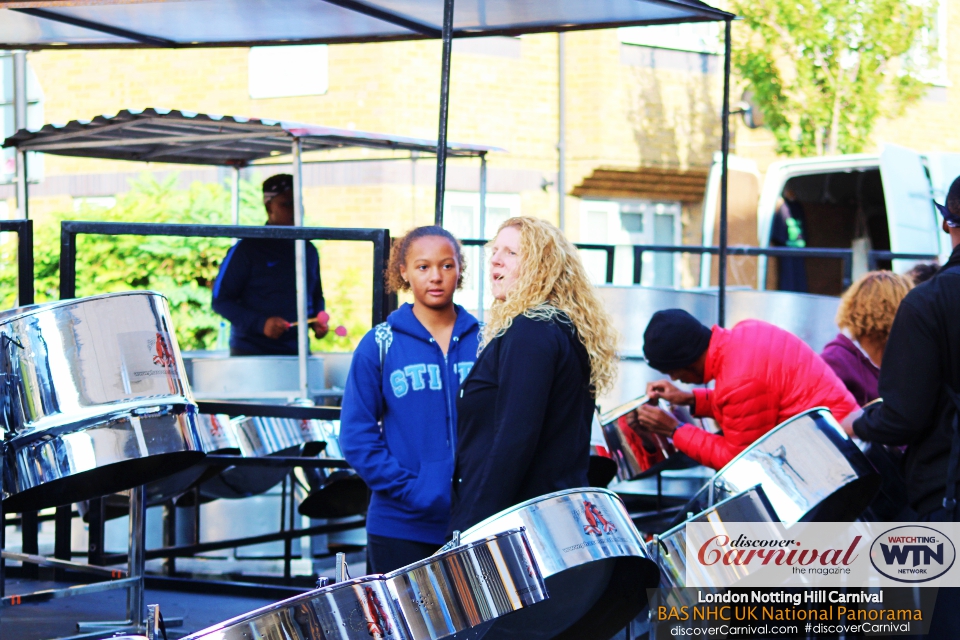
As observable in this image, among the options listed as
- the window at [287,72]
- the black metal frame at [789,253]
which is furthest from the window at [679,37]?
the black metal frame at [789,253]

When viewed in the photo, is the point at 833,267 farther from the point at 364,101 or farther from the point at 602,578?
the point at 602,578

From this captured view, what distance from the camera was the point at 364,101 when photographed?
9891mm

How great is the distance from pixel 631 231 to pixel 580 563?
9727mm

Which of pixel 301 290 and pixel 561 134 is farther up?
pixel 561 134

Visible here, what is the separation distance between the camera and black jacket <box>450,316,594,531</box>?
2.19m

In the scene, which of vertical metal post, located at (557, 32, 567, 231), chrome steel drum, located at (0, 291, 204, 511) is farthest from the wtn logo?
vertical metal post, located at (557, 32, 567, 231)

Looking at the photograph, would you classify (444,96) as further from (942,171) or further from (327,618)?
(942,171)

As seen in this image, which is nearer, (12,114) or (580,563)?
(580,563)

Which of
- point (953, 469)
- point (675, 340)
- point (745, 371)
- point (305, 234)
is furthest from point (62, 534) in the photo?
point (953, 469)

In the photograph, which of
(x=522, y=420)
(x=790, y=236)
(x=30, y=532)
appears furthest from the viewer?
(x=790, y=236)

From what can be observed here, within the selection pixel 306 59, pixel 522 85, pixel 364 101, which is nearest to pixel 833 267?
pixel 522 85

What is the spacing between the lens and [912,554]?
244cm

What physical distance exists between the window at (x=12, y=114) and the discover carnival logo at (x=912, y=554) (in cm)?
435

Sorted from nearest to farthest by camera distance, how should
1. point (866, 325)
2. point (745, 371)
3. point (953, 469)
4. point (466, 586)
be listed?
point (466, 586) → point (953, 469) → point (745, 371) → point (866, 325)
